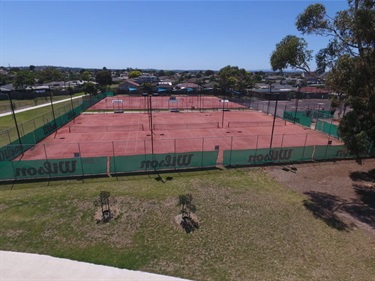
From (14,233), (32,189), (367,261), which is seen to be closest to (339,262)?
(367,261)

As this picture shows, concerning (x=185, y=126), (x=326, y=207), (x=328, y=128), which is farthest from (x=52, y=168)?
(x=328, y=128)

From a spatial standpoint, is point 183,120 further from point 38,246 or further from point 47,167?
point 38,246

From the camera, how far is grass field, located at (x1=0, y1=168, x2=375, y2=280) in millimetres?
10617

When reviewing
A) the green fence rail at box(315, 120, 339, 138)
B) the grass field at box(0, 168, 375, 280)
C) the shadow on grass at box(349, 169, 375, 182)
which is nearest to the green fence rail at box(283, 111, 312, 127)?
the green fence rail at box(315, 120, 339, 138)

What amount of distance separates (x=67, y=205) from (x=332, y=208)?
56.0 ft

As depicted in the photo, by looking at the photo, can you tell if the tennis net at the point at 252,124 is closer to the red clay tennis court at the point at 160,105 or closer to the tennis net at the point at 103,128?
the tennis net at the point at 103,128

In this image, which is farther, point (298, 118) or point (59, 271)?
point (298, 118)

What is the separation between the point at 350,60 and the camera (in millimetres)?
15109

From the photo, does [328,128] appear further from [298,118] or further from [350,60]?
[350,60]

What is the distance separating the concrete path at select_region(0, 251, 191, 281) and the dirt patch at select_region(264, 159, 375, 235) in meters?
10.8

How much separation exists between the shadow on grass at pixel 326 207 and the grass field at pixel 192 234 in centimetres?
47

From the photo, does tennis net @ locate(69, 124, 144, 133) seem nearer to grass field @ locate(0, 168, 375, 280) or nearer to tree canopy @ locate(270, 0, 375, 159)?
grass field @ locate(0, 168, 375, 280)

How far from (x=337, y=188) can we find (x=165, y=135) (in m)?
20.7

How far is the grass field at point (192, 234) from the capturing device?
10617 mm
